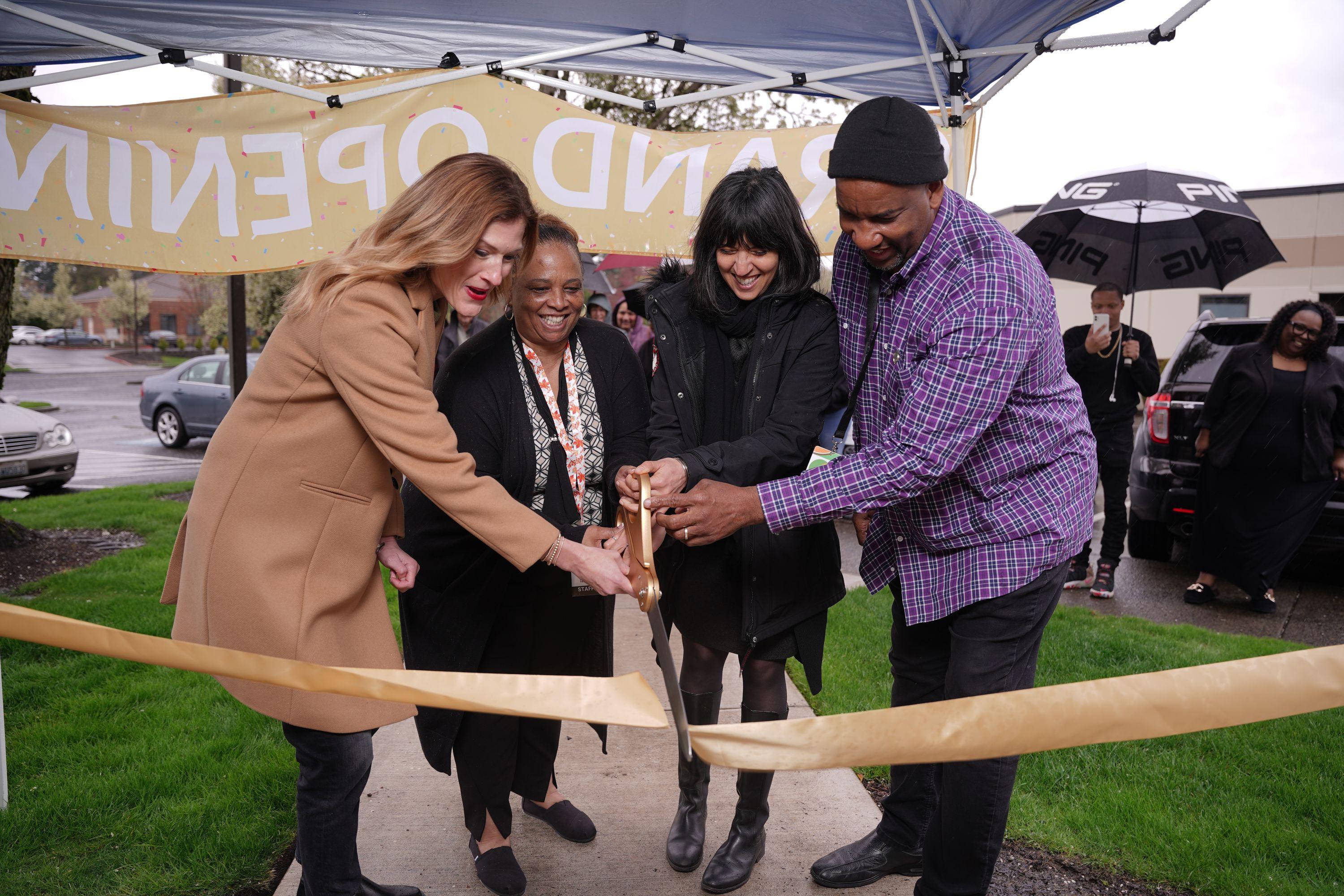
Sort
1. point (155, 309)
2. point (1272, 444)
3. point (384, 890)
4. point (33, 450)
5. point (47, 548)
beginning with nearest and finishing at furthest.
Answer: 1. point (384, 890)
2. point (1272, 444)
3. point (47, 548)
4. point (33, 450)
5. point (155, 309)

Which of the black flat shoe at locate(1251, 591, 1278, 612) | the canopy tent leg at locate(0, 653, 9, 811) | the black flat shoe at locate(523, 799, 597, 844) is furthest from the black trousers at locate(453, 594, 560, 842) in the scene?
the black flat shoe at locate(1251, 591, 1278, 612)

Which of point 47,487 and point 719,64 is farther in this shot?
point 47,487

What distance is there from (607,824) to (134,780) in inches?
69.1

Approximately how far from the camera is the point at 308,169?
3.67 meters

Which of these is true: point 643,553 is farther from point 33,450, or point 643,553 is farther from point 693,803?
point 33,450

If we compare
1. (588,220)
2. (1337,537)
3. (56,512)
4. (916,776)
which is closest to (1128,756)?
(916,776)

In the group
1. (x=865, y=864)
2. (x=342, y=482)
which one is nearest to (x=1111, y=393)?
(x=865, y=864)

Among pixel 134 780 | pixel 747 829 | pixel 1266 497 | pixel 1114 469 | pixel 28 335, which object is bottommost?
pixel 134 780

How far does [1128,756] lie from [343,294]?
3.47m

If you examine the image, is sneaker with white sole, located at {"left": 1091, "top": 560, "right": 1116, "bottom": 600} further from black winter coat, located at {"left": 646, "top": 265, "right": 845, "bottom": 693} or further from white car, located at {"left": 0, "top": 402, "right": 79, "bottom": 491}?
white car, located at {"left": 0, "top": 402, "right": 79, "bottom": 491}

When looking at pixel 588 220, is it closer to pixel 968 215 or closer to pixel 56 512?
pixel 968 215

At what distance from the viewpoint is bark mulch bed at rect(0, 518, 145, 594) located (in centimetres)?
641

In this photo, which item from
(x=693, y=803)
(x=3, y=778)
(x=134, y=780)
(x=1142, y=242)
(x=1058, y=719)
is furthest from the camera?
(x=1142, y=242)

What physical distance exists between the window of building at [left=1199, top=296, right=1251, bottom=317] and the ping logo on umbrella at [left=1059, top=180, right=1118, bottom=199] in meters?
24.6
